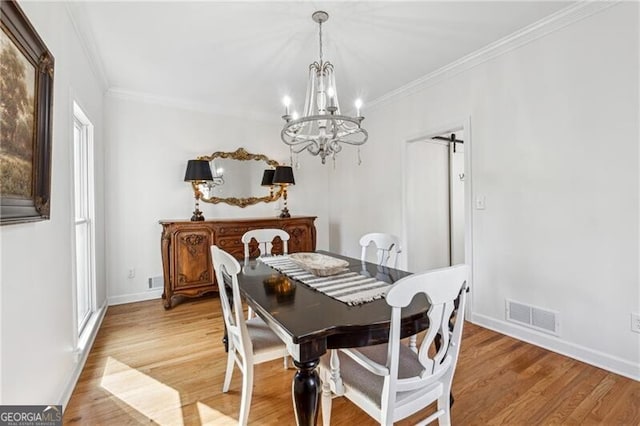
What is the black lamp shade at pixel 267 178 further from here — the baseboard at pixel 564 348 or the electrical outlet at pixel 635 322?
the electrical outlet at pixel 635 322

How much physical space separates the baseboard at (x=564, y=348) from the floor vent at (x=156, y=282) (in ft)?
11.6

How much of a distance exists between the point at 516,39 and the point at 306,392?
303 centimetres

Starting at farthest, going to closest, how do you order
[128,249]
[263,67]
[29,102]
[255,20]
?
[128,249] → [263,67] → [255,20] → [29,102]

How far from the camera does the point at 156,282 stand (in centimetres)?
377

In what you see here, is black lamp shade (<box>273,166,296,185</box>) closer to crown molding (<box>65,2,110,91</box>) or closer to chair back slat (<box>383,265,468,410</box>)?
crown molding (<box>65,2,110,91</box>)

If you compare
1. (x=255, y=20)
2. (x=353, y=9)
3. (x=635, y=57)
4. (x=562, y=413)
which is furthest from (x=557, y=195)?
(x=255, y=20)

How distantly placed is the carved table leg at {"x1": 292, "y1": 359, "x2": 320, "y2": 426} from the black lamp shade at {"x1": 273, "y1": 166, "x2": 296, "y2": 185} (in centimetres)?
324

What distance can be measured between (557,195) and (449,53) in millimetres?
1547

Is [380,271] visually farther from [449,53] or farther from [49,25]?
[49,25]

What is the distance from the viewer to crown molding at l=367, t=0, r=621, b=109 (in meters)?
2.14

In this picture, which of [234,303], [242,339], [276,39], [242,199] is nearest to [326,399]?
[242,339]

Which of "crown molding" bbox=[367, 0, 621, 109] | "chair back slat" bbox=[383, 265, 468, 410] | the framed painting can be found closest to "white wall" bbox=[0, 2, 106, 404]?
the framed painting

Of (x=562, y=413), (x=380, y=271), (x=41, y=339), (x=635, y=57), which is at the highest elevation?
(x=635, y=57)

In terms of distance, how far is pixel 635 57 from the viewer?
1.97 m
